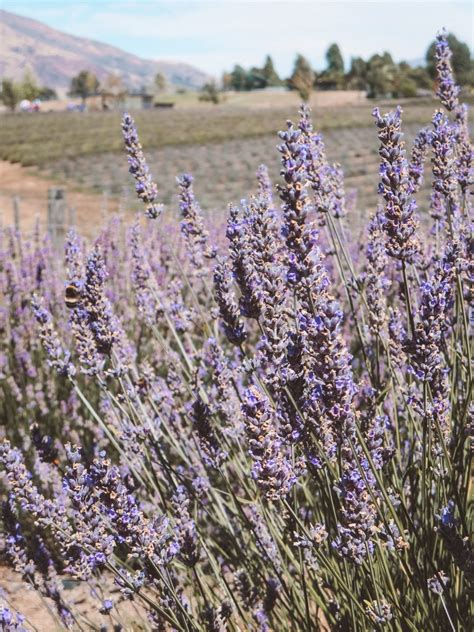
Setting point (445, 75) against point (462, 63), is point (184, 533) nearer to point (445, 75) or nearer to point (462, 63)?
point (445, 75)

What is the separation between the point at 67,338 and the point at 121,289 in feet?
2.74

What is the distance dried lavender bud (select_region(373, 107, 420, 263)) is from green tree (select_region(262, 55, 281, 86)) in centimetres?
12350

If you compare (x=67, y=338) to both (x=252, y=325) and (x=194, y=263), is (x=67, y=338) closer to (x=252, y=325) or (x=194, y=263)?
(x=252, y=325)

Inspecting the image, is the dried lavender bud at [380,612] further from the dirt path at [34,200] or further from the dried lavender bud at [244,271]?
the dirt path at [34,200]

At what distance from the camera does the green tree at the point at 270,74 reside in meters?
120

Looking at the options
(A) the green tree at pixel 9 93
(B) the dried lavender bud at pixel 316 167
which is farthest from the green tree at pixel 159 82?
(B) the dried lavender bud at pixel 316 167

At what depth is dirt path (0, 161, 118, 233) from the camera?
1382 centimetres

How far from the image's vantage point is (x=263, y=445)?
1.41 meters

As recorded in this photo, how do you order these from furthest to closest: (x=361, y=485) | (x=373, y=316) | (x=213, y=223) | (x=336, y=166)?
(x=213, y=223)
(x=336, y=166)
(x=373, y=316)
(x=361, y=485)

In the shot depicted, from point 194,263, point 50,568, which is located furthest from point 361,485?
point 50,568

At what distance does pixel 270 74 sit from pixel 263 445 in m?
129

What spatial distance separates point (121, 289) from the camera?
5.20 metres

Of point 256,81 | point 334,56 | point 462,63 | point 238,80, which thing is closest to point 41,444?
point 462,63

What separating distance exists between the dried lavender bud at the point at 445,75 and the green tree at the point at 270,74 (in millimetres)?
122550
